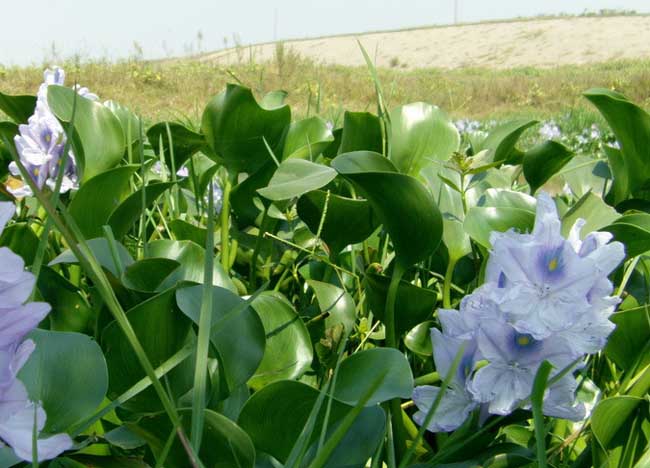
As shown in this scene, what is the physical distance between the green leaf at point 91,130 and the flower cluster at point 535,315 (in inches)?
17.5

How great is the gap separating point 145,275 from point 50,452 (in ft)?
0.72

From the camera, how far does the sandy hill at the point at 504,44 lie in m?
25.4

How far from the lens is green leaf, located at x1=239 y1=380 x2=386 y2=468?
419mm

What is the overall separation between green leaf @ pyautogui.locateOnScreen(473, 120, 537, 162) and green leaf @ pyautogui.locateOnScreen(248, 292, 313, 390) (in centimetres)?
34

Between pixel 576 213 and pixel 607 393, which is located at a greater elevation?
pixel 576 213

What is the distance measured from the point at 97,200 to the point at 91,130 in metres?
0.13

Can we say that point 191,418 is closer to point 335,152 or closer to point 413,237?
point 413,237

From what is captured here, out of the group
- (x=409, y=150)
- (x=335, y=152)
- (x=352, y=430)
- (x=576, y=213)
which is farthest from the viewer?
(x=335, y=152)

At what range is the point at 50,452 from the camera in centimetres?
32

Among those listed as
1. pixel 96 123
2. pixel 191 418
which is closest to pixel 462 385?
pixel 191 418

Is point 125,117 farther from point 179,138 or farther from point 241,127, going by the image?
point 241,127

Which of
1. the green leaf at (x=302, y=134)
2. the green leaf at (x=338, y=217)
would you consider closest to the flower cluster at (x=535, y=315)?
the green leaf at (x=338, y=217)

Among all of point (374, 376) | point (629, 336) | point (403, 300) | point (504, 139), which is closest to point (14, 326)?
point (374, 376)

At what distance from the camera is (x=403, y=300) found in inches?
23.2
